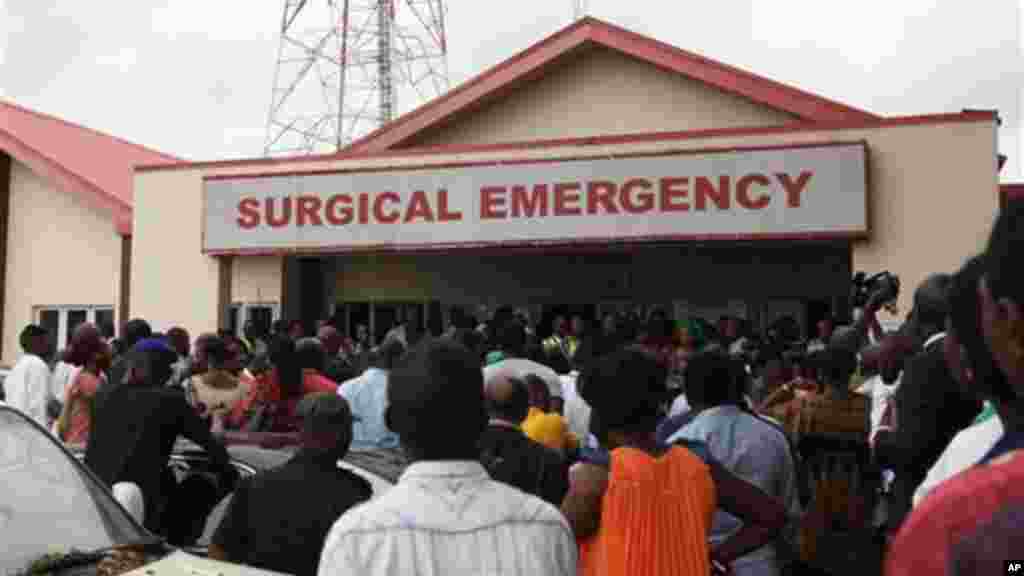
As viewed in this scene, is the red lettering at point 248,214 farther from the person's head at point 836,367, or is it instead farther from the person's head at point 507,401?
the person's head at point 507,401

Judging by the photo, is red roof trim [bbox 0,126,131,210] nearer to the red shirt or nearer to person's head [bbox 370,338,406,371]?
person's head [bbox 370,338,406,371]

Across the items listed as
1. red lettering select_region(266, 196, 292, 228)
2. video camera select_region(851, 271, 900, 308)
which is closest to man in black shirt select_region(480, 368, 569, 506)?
video camera select_region(851, 271, 900, 308)

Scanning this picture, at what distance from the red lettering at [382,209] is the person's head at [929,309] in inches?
451

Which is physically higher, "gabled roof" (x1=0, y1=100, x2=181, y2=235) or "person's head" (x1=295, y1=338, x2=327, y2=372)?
"gabled roof" (x1=0, y1=100, x2=181, y2=235)

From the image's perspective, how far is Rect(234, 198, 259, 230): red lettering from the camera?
16.7 metres

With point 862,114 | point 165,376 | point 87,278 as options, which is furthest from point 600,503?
point 87,278

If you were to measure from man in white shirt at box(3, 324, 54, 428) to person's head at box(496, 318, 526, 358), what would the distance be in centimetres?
325

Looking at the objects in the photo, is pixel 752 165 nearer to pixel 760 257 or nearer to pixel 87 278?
pixel 760 257

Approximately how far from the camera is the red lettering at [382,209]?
628 inches

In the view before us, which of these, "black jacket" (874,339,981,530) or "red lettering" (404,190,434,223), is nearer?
"black jacket" (874,339,981,530)

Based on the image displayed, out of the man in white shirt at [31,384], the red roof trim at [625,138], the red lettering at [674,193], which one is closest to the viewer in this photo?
the man in white shirt at [31,384]

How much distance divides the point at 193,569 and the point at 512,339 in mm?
4300

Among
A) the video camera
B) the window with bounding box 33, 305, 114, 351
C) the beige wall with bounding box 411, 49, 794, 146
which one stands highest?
the beige wall with bounding box 411, 49, 794, 146

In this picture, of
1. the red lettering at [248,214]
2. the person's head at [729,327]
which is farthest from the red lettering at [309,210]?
the person's head at [729,327]
